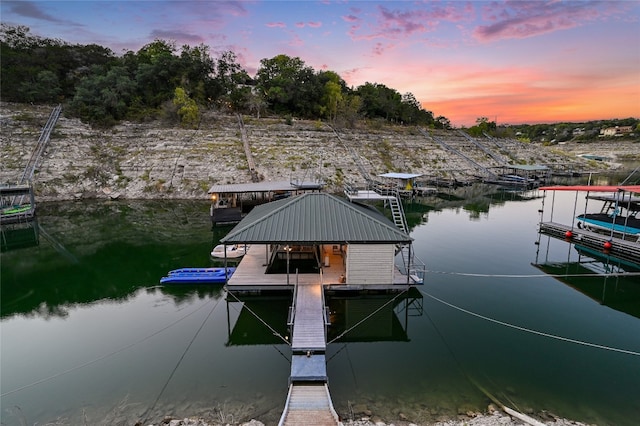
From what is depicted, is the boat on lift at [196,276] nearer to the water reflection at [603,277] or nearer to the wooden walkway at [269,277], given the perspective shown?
the wooden walkway at [269,277]

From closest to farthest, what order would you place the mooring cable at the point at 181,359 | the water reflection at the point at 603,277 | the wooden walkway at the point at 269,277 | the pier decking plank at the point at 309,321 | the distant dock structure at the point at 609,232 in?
the mooring cable at the point at 181,359 < the pier decking plank at the point at 309,321 < the wooden walkway at the point at 269,277 < the water reflection at the point at 603,277 < the distant dock structure at the point at 609,232

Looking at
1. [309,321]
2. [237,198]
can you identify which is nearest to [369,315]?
[309,321]

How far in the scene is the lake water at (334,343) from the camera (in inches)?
377

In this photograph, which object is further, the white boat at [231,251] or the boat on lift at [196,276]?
the white boat at [231,251]

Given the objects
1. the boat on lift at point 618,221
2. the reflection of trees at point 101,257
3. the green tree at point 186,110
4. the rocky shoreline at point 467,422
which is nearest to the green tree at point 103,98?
the green tree at point 186,110

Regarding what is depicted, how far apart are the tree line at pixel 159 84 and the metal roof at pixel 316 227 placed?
137 ft

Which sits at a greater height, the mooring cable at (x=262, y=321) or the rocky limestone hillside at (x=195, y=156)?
the rocky limestone hillside at (x=195, y=156)

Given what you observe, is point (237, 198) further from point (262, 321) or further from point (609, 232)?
point (609, 232)

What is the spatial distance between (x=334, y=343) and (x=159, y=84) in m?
59.6

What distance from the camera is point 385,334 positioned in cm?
1347

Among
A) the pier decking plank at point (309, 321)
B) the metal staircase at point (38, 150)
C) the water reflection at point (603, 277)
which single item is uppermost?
the metal staircase at point (38, 150)

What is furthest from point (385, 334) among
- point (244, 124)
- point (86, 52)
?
point (86, 52)

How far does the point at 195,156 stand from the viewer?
45.5 m

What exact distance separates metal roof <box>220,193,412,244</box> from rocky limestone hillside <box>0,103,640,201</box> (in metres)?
28.0
